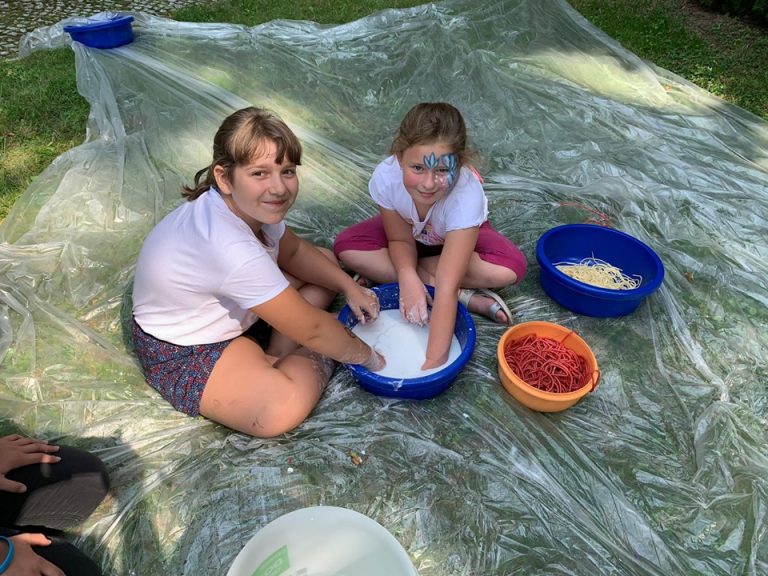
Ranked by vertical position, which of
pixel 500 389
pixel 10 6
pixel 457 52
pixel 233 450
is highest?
pixel 457 52

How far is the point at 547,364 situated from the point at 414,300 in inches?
18.3

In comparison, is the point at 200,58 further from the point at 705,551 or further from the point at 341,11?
the point at 705,551

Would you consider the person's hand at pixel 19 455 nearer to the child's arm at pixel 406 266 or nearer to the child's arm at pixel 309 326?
the child's arm at pixel 309 326

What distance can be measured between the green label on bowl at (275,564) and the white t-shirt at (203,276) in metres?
0.58

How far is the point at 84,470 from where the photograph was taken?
1279mm

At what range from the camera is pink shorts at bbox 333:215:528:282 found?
190 centimetres

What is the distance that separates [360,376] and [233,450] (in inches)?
15.9

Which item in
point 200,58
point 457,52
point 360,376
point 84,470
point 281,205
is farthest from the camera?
point 457,52

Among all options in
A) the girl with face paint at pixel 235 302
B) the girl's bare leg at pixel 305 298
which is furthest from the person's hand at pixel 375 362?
the girl's bare leg at pixel 305 298

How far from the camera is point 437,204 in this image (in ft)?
5.71

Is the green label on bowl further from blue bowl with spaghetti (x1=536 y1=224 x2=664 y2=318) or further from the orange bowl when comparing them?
blue bowl with spaghetti (x1=536 y1=224 x2=664 y2=318)

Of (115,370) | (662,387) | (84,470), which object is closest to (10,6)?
(115,370)

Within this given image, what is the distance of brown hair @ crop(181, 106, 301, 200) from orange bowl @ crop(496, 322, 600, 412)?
0.86 metres

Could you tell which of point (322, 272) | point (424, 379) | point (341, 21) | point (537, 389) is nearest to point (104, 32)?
point (341, 21)
